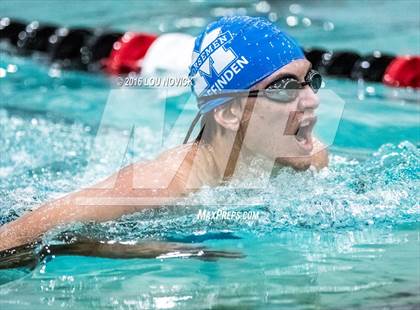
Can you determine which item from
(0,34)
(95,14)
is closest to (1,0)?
(95,14)

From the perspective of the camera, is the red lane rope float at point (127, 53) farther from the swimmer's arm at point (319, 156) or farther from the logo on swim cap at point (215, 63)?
the logo on swim cap at point (215, 63)

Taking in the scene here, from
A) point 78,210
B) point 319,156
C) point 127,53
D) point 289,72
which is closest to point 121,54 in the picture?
point 127,53

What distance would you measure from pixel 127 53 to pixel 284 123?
13.3ft

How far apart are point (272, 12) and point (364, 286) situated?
6.27m

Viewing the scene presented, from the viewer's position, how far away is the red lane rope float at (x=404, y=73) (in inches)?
250

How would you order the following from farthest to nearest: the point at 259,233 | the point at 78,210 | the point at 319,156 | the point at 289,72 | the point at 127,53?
the point at 127,53
the point at 319,156
the point at 289,72
the point at 259,233
the point at 78,210

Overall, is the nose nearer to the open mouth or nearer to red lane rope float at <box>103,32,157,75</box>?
the open mouth

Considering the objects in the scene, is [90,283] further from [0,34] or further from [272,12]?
[272,12]

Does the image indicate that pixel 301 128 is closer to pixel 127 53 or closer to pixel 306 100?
pixel 306 100

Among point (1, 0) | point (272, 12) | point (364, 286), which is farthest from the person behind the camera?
point (1, 0)

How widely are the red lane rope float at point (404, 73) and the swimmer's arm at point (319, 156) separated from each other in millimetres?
2607

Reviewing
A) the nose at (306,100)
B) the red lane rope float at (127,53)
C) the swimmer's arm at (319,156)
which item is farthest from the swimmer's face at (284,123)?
the red lane rope float at (127,53)

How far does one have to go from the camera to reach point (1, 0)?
991cm

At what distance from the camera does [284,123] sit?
3389mm
